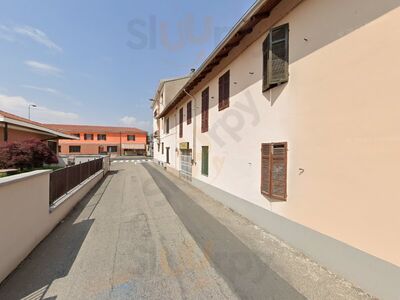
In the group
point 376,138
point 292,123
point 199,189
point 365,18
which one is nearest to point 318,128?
point 292,123

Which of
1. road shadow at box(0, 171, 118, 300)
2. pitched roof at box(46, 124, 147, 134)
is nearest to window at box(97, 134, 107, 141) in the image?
pitched roof at box(46, 124, 147, 134)

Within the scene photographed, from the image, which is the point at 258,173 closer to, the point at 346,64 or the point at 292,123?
the point at 292,123

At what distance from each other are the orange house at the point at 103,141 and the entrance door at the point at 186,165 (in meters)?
37.0

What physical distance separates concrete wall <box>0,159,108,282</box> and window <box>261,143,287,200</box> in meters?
5.17

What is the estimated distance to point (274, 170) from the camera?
16.7 feet

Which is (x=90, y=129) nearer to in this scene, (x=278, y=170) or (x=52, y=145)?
(x=52, y=145)

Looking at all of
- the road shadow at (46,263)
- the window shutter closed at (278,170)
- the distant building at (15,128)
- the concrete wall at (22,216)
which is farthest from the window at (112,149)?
the window shutter closed at (278,170)

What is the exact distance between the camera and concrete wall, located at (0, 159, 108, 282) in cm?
331

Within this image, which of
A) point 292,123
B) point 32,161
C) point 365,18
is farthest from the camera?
point 32,161

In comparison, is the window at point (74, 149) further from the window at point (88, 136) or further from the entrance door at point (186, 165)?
the entrance door at point (186, 165)

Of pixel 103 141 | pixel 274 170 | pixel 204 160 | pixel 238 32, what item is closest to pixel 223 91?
pixel 238 32

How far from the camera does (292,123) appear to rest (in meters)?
4.63

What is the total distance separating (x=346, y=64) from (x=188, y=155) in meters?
10.8

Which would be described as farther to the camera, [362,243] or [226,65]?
[226,65]
